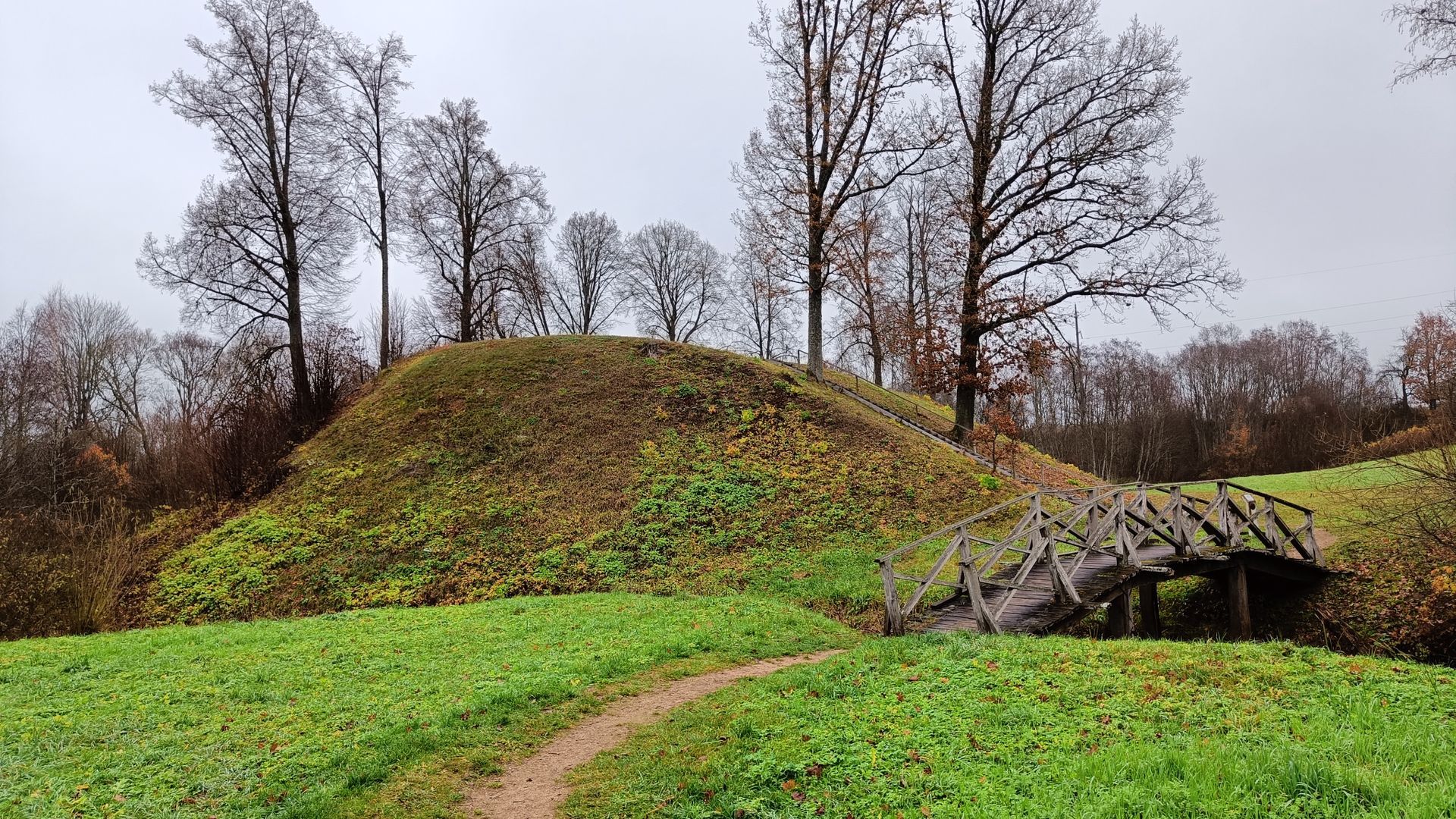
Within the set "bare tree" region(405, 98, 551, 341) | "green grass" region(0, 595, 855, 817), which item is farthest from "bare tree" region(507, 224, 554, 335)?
"green grass" region(0, 595, 855, 817)

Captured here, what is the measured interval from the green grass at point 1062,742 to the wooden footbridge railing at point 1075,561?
6.02ft

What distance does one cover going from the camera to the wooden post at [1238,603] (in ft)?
42.4

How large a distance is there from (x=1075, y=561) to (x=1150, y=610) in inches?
165

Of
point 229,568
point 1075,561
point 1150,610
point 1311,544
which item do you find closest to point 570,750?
point 1075,561

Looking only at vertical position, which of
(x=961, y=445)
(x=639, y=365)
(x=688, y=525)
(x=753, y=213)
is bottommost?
(x=688, y=525)

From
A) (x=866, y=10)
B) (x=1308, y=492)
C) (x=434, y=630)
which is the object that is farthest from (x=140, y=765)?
(x=1308, y=492)

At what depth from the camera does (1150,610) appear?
13.5 metres

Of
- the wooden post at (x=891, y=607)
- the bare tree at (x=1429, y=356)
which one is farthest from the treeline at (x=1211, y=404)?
the wooden post at (x=891, y=607)

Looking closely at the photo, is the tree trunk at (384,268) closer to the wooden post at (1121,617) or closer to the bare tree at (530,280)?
the bare tree at (530,280)

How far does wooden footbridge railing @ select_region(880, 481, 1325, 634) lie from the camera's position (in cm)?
983

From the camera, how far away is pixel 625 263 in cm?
5012

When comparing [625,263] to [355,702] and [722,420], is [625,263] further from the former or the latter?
[355,702]

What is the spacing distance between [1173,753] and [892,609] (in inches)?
196

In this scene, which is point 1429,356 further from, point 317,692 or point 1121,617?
point 317,692
